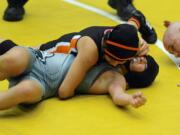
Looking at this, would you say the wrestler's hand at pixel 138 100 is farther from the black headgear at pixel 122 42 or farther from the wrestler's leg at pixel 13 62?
the wrestler's leg at pixel 13 62

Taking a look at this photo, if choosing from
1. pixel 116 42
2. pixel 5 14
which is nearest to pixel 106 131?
pixel 116 42

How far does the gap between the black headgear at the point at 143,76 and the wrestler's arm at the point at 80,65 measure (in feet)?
0.81

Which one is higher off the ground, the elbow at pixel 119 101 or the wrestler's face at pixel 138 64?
the wrestler's face at pixel 138 64

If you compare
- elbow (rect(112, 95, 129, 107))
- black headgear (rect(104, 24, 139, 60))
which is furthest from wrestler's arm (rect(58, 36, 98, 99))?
elbow (rect(112, 95, 129, 107))

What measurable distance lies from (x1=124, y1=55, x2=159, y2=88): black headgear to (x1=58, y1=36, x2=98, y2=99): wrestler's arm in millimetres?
248

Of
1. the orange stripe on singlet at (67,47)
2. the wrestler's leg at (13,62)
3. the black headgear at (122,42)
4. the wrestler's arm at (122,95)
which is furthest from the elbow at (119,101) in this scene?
the wrestler's leg at (13,62)

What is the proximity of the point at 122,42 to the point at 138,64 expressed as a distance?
0.84 ft

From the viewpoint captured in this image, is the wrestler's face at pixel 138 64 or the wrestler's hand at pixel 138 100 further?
the wrestler's face at pixel 138 64

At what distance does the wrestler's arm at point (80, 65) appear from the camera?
6.95 ft

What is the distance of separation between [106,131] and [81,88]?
12.9 inches

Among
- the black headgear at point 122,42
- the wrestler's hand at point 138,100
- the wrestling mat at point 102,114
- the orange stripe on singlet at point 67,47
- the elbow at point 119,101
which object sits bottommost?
the wrestling mat at point 102,114

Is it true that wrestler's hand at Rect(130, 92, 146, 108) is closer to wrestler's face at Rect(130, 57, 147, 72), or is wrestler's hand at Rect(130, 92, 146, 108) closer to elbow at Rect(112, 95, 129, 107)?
elbow at Rect(112, 95, 129, 107)

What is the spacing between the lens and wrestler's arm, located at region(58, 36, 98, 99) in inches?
83.4

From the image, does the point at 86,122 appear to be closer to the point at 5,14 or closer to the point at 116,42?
the point at 116,42
